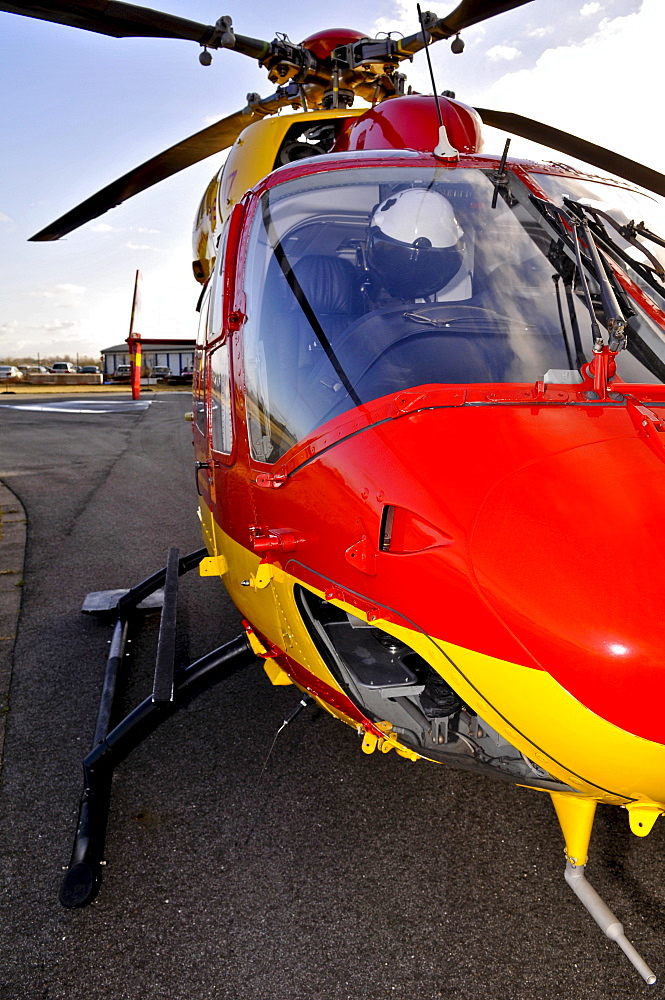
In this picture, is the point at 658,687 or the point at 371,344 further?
the point at 371,344

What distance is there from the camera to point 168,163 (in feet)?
18.3

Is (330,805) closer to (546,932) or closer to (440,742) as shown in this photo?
(546,932)

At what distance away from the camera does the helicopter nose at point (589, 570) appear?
53.0 inches

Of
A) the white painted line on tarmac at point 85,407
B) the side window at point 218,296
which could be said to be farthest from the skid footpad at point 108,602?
the white painted line on tarmac at point 85,407

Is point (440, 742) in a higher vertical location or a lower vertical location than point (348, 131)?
lower

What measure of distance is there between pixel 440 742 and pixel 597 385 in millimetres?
1028

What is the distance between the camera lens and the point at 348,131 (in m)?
4.25

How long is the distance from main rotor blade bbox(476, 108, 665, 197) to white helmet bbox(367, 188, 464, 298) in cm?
255

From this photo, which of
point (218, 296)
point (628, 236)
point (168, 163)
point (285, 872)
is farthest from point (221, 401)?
point (168, 163)

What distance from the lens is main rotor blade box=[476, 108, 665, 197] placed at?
182 inches

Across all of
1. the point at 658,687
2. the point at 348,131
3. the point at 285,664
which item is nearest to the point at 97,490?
the point at 348,131

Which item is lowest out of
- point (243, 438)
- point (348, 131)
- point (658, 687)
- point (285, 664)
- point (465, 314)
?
point (285, 664)

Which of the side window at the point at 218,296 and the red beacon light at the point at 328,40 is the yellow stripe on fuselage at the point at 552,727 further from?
the red beacon light at the point at 328,40

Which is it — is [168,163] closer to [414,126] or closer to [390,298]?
[414,126]
